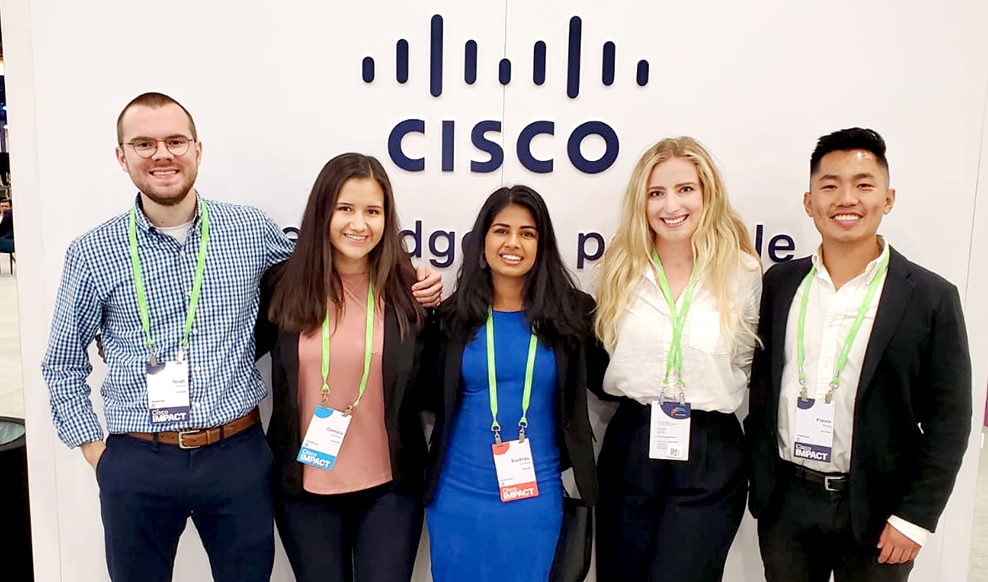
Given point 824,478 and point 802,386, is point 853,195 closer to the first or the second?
point 802,386

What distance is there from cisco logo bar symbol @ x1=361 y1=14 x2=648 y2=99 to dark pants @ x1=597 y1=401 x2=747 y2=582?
3.85 ft

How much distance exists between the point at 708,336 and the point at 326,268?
115cm

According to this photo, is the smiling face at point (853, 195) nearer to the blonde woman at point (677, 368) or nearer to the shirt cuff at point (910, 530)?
the blonde woman at point (677, 368)

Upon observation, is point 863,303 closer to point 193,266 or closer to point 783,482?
point 783,482

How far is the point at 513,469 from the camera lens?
79.0 inches

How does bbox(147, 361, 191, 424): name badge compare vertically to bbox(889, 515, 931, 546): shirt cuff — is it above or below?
above

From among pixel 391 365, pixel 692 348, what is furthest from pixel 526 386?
pixel 692 348

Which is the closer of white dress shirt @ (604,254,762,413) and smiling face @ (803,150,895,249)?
smiling face @ (803,150,895,249)

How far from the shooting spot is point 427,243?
2572 millimetres

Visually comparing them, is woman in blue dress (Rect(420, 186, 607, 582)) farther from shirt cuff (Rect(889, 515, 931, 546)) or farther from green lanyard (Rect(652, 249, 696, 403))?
shirt cuff (Rect(889, 515, 931, 546))

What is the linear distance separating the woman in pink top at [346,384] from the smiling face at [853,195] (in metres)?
1.22

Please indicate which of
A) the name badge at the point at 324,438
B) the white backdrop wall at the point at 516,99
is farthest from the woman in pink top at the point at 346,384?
the white backdrop wall at the point at 516,99

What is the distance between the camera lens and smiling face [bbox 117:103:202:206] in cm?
192

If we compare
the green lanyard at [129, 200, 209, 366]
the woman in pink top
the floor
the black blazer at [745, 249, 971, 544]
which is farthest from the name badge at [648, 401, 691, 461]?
the floor
